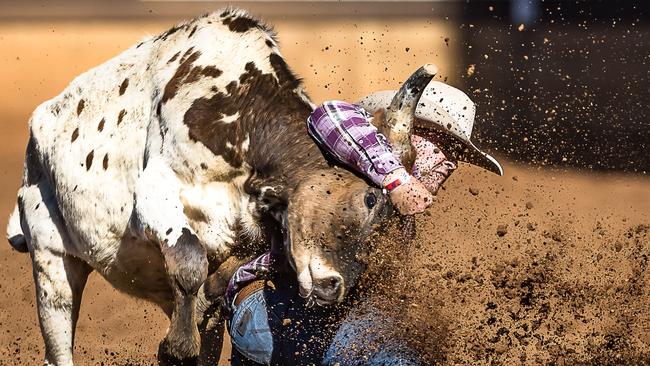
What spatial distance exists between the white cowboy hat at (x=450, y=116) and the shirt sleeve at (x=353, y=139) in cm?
32

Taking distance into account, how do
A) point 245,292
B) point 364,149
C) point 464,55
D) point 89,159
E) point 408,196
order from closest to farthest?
point 408,196, point 364,149, point 89,159, point 245,292, point 464,55

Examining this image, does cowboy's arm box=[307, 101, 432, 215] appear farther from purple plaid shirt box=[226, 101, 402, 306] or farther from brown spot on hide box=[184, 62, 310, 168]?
brown spot on hide box=[184, 62, 310, 168]

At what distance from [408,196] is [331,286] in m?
0.45

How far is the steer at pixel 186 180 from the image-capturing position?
4.27m

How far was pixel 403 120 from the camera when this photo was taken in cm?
425

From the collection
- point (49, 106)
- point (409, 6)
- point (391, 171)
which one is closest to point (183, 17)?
point (409, 6)

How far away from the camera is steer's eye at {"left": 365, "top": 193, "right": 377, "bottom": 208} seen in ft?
13.7

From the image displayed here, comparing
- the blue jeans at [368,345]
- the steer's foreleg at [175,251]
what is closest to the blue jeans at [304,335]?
the blue jeans at [368,345]

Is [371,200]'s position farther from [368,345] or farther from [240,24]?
[240,24]

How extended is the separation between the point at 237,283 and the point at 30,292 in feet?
9.15

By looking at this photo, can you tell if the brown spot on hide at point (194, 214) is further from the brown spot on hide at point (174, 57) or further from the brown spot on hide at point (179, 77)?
the brown spot on hide at point (174, 57)

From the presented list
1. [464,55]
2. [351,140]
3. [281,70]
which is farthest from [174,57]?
[464,55]

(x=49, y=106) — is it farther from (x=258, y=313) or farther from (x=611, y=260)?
(x=611, y=260)

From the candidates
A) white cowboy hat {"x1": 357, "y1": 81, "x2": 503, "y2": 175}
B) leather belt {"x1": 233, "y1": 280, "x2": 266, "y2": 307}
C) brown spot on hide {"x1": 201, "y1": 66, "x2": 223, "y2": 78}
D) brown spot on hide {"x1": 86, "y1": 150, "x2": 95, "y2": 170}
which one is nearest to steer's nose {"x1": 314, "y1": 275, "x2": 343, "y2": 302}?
white cowboy hat {"x1": 357, "y1": 81, "x2": 503, "y2": 175}
